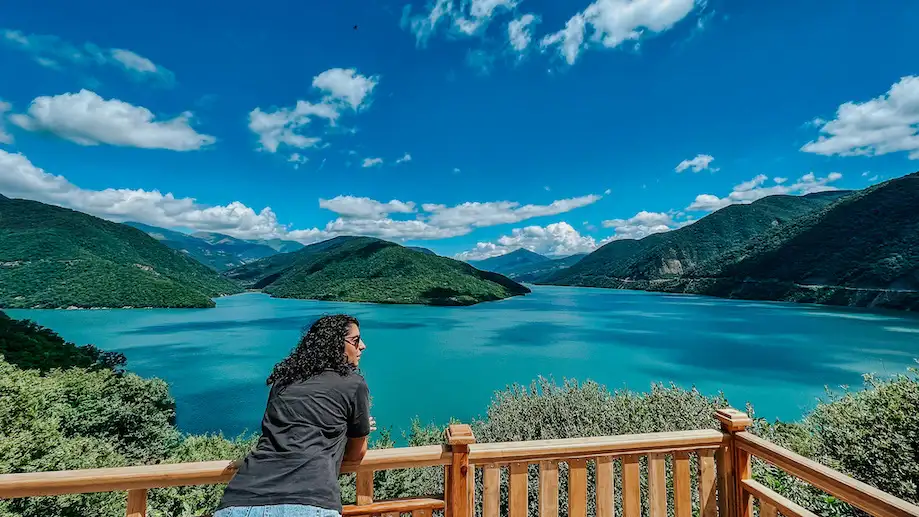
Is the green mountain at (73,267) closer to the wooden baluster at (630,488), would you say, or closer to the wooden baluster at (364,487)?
the wooden baluster at (364,487)

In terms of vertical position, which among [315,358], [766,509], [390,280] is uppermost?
[390,280]

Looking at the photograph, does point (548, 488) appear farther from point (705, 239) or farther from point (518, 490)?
point (705, 239)

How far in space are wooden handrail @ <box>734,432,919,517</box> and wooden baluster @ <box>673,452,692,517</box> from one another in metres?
0.31

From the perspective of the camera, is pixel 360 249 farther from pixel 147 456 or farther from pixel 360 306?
pixel 147 456

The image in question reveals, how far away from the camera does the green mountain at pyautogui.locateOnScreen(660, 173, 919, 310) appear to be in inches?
2387

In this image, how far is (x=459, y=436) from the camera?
74.7 inches

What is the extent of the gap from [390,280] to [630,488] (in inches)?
3895

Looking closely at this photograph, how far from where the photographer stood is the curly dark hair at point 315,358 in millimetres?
1766

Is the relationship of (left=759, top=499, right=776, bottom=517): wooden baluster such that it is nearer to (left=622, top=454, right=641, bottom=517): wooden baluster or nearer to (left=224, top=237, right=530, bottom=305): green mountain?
(left=622, top=454, right=641, bottom=517): wooden baluster

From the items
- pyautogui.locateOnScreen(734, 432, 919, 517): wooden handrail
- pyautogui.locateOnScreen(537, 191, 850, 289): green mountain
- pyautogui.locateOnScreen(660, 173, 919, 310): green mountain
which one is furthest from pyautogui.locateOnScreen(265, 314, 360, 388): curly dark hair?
pyautogui.locateOnScreen(537, 191, 850, 289): green mountain

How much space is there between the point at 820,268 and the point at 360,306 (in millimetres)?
81963

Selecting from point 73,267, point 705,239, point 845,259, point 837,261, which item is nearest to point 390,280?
point 73,267

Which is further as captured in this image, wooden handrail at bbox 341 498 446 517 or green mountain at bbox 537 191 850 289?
green mountain at bbox 537 191 850 289

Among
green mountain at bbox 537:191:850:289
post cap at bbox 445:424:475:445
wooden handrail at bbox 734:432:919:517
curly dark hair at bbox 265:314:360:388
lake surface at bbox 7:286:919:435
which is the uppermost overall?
green mountain at bbox 537:191:850:289
